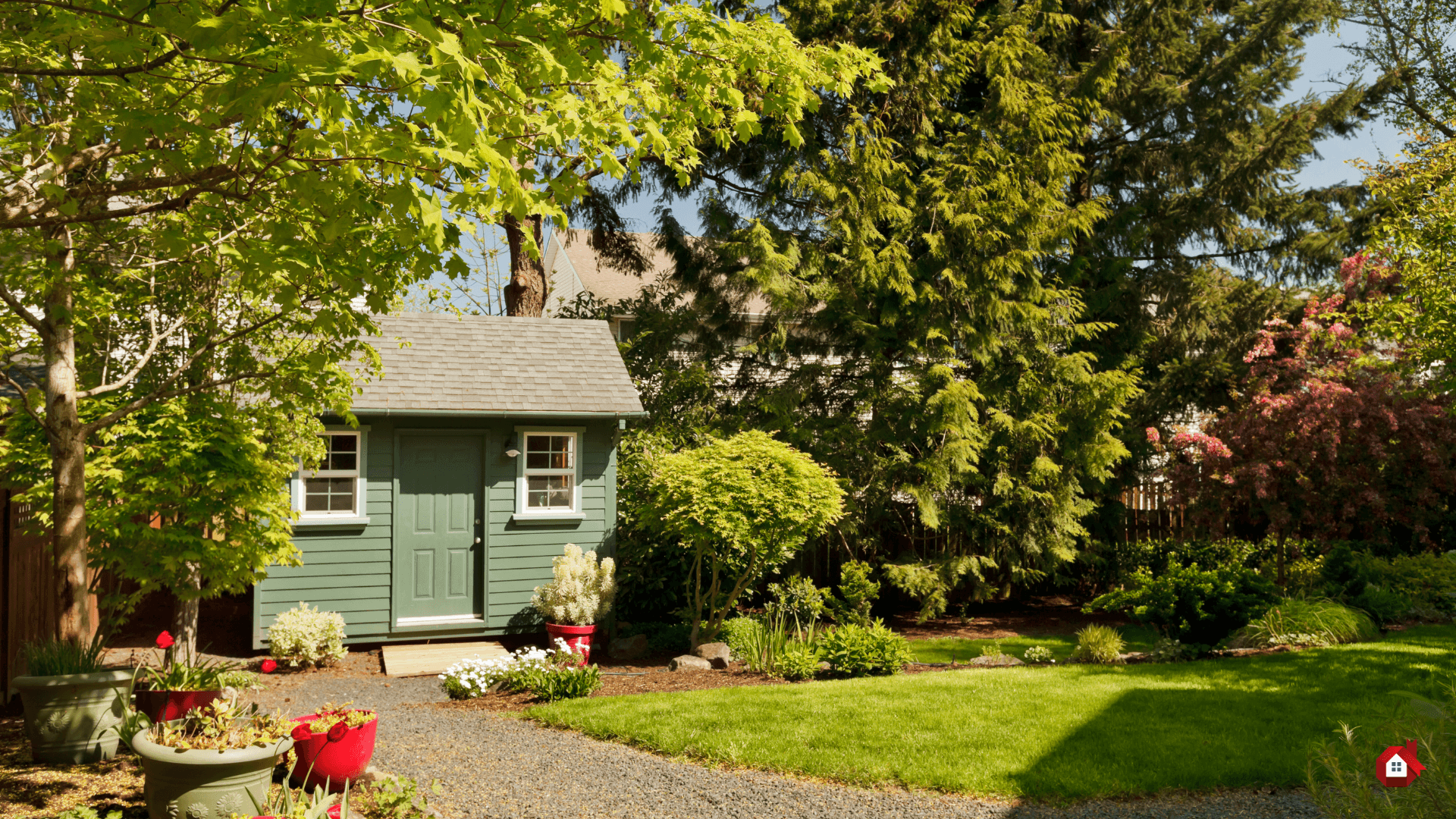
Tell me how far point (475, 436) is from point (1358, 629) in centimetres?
1048

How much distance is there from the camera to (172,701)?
5750mm

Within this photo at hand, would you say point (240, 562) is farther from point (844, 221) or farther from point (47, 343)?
point (844, 221)

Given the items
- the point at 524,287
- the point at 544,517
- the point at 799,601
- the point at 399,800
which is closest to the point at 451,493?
the point at 544,517

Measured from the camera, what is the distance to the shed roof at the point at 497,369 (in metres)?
10.9

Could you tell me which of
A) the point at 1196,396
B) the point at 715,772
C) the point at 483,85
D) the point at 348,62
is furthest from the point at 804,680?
the point at 1196,396

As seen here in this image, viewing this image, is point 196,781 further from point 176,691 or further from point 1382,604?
point 1382,604

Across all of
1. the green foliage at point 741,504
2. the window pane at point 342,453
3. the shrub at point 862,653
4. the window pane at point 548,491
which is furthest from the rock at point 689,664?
the window pane at point 342,453

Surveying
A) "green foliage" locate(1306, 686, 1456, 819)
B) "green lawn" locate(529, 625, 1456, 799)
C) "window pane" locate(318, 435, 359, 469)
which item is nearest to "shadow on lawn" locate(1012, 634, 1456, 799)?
"green lawn" locate(529, 625, 1456, 799)

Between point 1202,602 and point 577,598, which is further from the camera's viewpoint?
point 577,598

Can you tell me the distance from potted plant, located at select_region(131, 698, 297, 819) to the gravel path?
1102 millimetres

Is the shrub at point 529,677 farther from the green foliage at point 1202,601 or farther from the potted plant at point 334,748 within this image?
the green foliage at point 1202,601

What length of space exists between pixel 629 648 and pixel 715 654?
1.37 meters

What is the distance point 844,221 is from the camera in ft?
41.4

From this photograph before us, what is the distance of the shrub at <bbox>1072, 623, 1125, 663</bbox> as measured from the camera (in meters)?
9.16
